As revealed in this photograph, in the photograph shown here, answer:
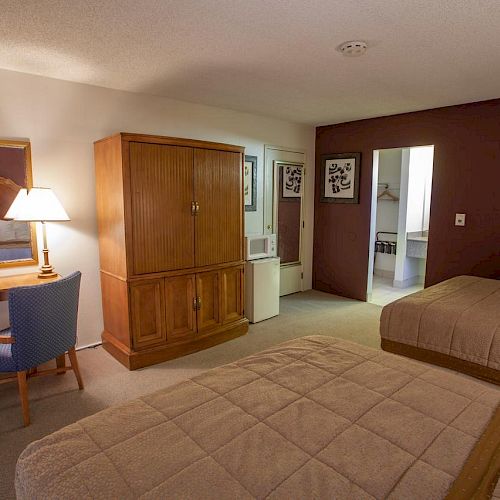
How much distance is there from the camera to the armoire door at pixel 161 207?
295 cm

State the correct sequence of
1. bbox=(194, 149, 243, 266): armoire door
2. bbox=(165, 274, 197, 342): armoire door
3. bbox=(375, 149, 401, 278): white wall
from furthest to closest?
bbox=(375, 149, 401, 278): white wall
bbox=(194, 149, 243, 266): armoire door
bbox=(165, 274, 197, 342): armoire door

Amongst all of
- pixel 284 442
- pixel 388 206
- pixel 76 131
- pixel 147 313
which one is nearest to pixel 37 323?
pixel 147 313

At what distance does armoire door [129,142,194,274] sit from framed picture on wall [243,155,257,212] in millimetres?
1361

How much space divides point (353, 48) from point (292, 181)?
8.91 ft

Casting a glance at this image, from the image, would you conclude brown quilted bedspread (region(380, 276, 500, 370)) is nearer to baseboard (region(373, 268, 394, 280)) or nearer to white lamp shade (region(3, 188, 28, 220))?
white lamp shade (region(3, 188, 28, 220))

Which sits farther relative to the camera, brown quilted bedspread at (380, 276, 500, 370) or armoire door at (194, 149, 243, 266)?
armoire door at (194, 149, 243, 266)

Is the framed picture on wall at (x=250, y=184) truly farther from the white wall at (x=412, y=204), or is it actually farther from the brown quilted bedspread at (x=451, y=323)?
the white wall at (x=412, y=204)

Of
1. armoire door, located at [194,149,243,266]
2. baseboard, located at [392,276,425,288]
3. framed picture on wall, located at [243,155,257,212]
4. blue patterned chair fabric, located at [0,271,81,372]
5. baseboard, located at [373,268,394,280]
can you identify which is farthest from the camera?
baseboard, located at [373,268,394,280]

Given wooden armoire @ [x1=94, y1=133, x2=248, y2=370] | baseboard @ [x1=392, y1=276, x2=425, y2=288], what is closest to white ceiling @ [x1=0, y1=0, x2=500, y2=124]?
wooden armoire @ [x1=94, y1=133, x2=248, y2=370]

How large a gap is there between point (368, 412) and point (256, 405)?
396 mm

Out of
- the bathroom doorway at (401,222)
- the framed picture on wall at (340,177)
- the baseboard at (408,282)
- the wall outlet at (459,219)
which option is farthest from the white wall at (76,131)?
the baseboard at (408,282)

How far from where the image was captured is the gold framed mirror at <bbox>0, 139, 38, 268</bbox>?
294 centimetres

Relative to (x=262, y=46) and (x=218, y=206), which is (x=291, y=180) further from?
(x=262, y=46)

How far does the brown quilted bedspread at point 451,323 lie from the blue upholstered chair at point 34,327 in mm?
2288
